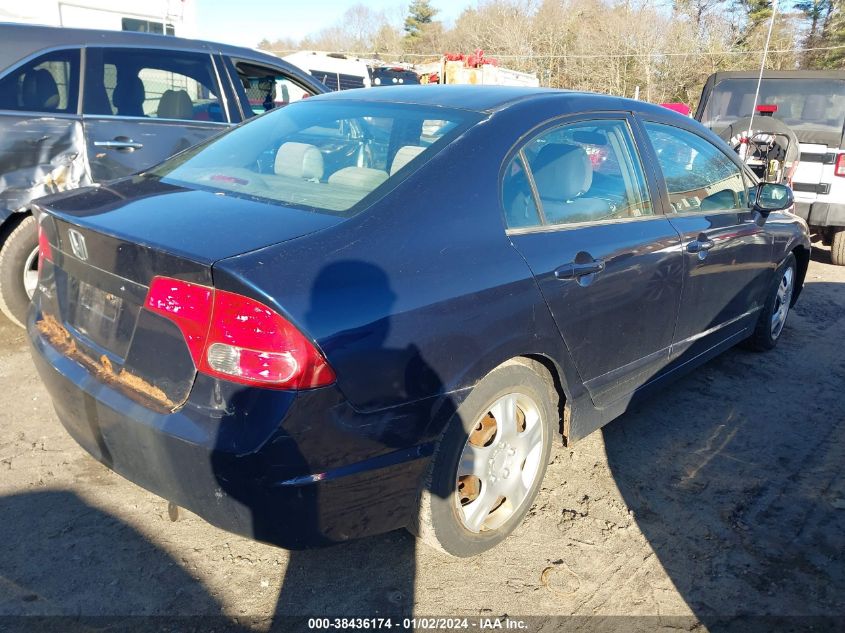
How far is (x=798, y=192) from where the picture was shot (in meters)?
7.64

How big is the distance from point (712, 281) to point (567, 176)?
49.8 inches

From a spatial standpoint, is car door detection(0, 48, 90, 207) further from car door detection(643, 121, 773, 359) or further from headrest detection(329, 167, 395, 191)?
car door detection(643, 121, 773, 359)

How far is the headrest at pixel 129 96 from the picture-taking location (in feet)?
15.1

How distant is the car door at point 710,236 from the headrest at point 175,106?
3139mm

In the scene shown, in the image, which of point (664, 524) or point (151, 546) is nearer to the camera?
point (151, 546)

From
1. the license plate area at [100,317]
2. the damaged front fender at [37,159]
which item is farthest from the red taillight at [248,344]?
the damaged front fender at [37,159]

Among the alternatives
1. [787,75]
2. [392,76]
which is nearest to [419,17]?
[392,76]

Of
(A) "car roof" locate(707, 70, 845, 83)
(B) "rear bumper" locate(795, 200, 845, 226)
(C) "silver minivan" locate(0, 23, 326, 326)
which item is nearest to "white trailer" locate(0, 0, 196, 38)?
(C) "silver minivan" locate(0, 23, 326, 326)

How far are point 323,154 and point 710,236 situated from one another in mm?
2068

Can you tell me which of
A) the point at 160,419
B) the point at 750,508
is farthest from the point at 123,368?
the point at 750,508

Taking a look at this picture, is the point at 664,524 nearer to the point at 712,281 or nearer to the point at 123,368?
the point at 712,281

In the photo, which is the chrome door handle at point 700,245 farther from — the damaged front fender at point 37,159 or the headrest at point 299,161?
the damaged front fender at point 37,159

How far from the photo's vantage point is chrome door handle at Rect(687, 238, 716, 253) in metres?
3.46

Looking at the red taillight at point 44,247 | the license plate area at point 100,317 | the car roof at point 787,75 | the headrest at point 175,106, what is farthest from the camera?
the car roof at point 787,75
